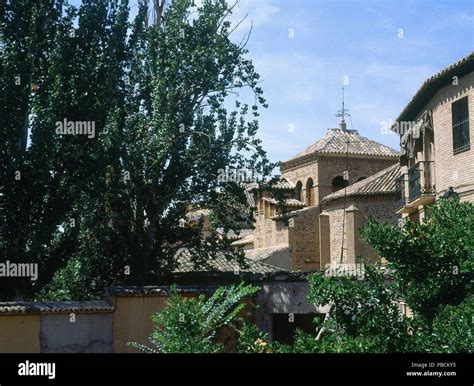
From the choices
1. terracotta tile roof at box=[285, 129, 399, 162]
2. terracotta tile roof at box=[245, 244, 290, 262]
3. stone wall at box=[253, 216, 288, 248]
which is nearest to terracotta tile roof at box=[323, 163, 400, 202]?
terracotta tile roof at box=[245, 244, 290, 262]

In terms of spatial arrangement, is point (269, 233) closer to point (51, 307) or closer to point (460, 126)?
point (460, 126)

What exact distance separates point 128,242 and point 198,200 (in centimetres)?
227

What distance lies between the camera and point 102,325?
531 inches

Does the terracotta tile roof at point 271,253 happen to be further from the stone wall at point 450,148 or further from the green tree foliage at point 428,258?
the green tree foliage at point 428,258

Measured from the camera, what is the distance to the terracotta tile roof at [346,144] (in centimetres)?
3412

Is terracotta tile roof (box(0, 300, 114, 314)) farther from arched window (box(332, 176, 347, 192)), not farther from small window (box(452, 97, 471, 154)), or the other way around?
arched window (box(332, 176, 347, 192))

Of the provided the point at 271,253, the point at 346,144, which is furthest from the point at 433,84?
the point at 346,144

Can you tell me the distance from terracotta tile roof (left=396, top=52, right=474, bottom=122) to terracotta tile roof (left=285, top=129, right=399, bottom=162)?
13.9m

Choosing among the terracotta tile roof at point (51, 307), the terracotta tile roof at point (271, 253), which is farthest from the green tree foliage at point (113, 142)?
the terracotta tile roof at point (271, 253)

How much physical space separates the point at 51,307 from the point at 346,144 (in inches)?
940

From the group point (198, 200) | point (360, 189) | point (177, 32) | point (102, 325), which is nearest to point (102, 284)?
point (198, 200)

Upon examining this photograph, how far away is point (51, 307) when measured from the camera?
42.2 feet

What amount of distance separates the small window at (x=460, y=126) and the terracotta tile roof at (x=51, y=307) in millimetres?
8118

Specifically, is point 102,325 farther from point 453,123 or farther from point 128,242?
point 453,123
